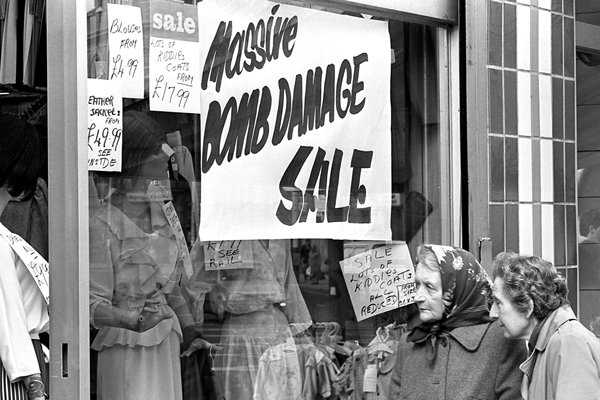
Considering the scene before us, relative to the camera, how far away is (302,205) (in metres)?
4.93

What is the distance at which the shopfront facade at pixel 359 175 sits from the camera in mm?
4055

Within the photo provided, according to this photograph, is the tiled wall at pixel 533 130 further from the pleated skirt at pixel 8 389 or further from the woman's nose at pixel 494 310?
the pleated skirt at pixel 8 389

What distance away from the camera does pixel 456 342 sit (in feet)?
13.8

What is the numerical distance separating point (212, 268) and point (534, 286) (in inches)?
57.1

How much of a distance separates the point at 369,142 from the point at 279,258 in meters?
0.76

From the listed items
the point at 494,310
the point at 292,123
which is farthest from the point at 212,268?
the point at 494,310

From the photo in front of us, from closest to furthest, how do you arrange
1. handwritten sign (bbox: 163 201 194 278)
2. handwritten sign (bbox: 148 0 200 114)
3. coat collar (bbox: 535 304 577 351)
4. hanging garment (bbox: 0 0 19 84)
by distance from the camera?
coat collar (bbox: 535 304 577 351) → handwritten sign (bbox: 148 0 200 114) → handwritten sign (bbox: 163 201 194 278) → hanging garment (bbox: 0 0 19 84)

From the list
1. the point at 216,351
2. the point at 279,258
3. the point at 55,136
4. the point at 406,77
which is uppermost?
the point at 406,77

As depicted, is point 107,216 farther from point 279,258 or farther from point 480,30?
point 480,30

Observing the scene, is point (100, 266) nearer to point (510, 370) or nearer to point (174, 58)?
point (174, 58)

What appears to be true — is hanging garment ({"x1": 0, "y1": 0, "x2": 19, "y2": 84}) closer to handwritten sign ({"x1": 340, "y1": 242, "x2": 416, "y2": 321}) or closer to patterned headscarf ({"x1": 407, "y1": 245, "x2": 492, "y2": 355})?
handwritten sign ({"x1": 340, "y1": 242, "x2": 416, "y2": 321})

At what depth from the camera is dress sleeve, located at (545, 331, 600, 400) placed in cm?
372

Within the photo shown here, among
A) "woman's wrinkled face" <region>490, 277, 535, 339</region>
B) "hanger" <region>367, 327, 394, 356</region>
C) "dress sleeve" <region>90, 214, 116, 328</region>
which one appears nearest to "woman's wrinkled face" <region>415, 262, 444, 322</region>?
"woman's wrinkled face" <region>490, 277, 535, 339</region>

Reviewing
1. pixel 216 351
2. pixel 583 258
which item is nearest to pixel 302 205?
pixel 216 351
